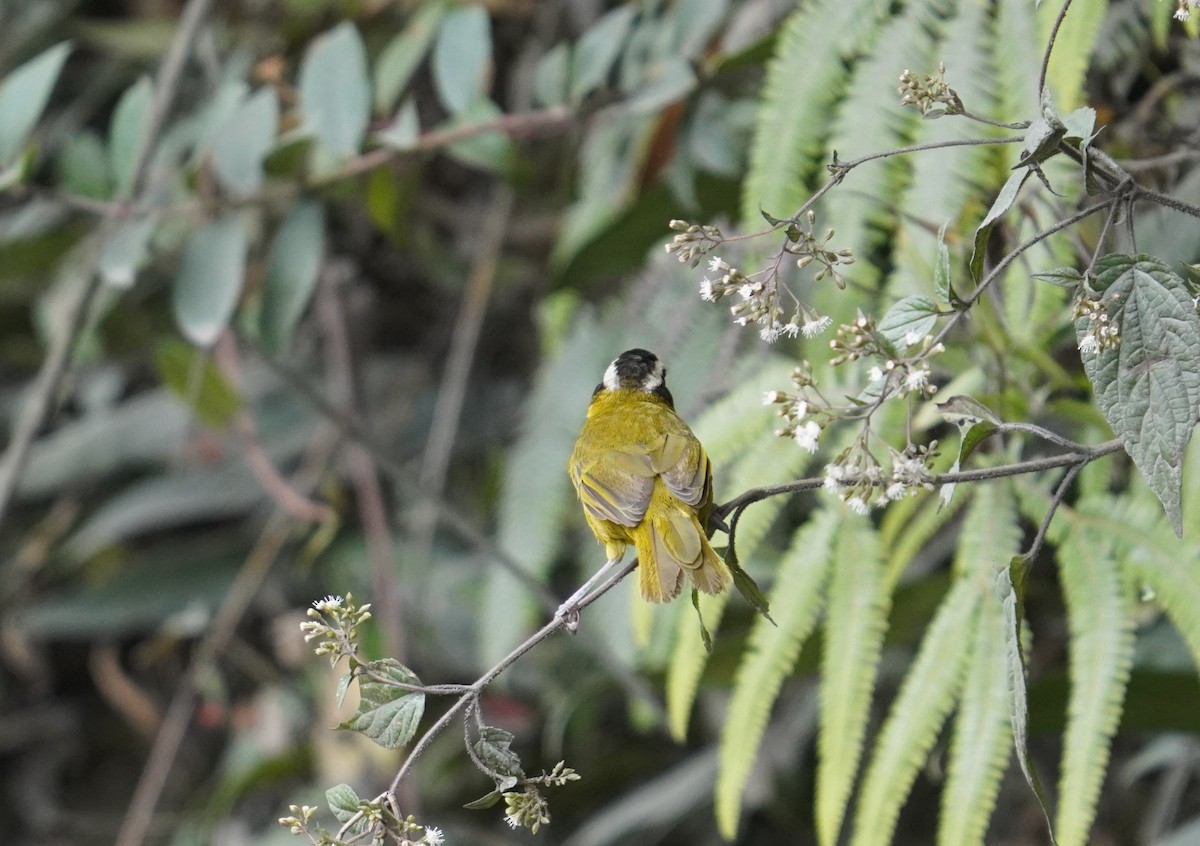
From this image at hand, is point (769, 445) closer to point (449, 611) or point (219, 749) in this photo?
point (449, 611)

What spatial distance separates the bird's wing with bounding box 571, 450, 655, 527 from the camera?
61.7 inches

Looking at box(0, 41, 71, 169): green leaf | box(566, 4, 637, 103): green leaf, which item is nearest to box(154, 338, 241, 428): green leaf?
box(0, 41, 71, 169): green leaf

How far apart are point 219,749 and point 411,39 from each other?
2.69 metres

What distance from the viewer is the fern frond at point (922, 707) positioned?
1.75m

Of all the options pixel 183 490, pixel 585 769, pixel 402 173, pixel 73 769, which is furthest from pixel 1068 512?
pixel 73 769

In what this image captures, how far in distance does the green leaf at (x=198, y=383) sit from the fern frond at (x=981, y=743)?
5.75 ft

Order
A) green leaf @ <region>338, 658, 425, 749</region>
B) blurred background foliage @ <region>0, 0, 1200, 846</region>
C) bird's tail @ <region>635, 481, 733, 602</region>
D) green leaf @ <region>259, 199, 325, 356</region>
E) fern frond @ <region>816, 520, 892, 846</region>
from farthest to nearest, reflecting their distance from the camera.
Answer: green leaf @ <region>259, 199, 325, 356</region>, blurred background foliage @ <region>0, 0, 1200, 846</region>, fern frond @ <region>816, 520, 892, 846</region>, bird's tail @ <region>635, 481, 733, 602</region>, green leaf @ <region>338, 658, 425, 749</region>

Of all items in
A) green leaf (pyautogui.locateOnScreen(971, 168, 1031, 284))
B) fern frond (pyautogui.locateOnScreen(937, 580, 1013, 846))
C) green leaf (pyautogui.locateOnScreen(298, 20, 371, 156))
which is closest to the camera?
green leaf (pyautogui.locateOnScreen(971, 168, 1031, 284))

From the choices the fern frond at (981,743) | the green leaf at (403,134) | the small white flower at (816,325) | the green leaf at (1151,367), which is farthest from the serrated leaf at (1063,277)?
the green leaf at (403,134)

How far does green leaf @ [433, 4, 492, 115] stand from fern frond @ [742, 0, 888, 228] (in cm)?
71

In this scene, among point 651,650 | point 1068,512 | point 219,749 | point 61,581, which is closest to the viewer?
point 1068,512

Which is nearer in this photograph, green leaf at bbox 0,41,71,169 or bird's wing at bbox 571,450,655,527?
bird's wing at bbox 571,450,655,527

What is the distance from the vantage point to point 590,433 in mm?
1783

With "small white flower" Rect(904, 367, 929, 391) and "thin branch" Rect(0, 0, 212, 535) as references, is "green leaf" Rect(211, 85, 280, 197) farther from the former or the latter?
"small white flower" Rect(904, 367, 929, 391)
